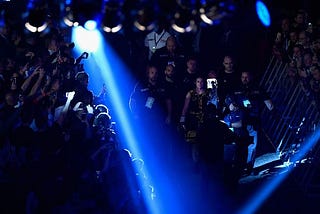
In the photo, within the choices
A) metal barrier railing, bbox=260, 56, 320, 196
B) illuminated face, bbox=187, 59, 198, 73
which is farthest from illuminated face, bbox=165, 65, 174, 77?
metal barrier railing, bbox=260, 56, 320, 196

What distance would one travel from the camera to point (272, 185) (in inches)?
385

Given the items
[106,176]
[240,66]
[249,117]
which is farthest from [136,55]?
[106,176]

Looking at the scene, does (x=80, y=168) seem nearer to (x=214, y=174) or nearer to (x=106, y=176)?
(x=106, y=176)

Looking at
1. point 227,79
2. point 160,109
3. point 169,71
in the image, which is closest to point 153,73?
point 169,71

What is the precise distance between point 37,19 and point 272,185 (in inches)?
185

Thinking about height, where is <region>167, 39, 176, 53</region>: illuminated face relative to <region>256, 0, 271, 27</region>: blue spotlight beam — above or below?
below

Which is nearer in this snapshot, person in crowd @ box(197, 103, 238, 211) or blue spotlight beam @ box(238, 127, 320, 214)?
blue spotlight beam @ box(238, 127, 320, 214)

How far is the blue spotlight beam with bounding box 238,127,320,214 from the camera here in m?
8.89

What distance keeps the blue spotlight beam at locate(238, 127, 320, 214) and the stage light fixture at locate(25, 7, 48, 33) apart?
13.4ft

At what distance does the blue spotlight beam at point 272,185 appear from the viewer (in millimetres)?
8891

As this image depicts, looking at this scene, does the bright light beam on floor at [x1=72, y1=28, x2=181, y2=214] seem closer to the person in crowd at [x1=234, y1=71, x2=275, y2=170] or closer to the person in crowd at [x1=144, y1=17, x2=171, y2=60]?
the person in crowd at [x1=144, y1=17, x2=171, y2=60]

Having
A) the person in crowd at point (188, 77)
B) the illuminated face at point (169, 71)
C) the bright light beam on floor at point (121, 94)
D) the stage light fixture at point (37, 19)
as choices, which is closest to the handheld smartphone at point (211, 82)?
the person in crowd at point (188, 77)

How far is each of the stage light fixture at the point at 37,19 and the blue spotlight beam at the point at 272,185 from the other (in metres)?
4.10

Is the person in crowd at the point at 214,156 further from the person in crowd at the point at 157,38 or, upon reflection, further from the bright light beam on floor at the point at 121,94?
the person in crowd at the point at 157,38
